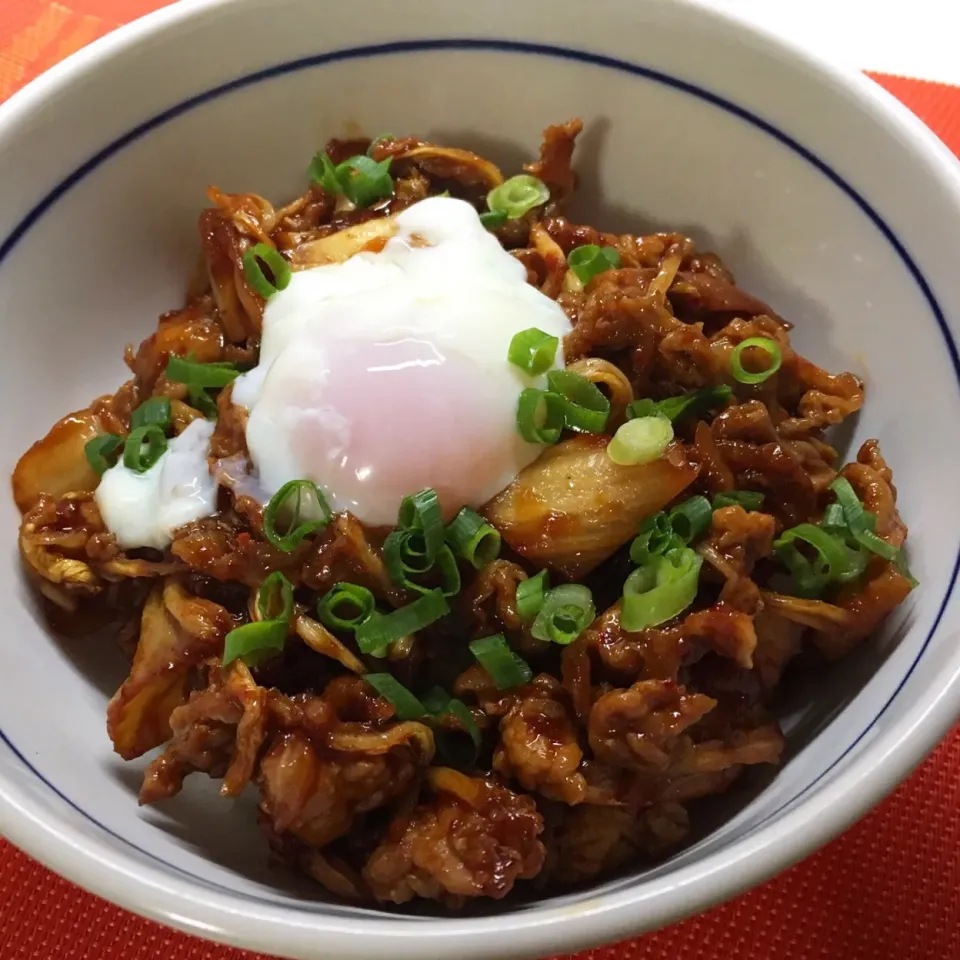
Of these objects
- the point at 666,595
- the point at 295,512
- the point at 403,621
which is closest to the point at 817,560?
the point at 666,595

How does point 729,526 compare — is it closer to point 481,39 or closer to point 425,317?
point 425,317

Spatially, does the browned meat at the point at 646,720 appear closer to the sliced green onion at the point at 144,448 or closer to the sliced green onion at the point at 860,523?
the sliced green onion at the point at 860,523

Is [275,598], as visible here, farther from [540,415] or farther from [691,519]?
[691,519]

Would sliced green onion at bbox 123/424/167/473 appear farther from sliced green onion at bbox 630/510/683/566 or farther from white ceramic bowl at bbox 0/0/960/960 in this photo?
sliced green onion at bbox 630/510/683/566

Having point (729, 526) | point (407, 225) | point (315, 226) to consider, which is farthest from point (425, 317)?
point (729, 526)

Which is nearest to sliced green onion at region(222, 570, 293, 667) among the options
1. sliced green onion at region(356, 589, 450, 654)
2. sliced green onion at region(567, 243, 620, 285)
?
sliced green onion at region(356, 589, 450, 654)

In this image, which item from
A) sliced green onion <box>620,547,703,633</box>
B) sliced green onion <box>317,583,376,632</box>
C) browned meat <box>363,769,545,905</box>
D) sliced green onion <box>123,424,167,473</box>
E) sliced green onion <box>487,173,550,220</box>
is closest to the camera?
browned meat <box>363,769,545,905</box>
